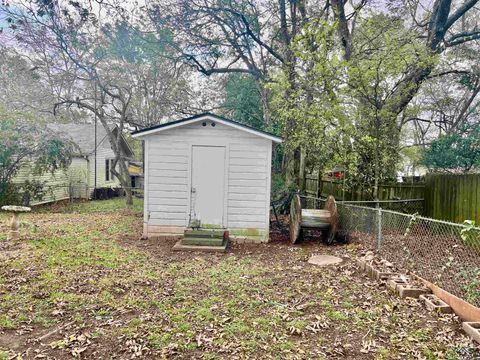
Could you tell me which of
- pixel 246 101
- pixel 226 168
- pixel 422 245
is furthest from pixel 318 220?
pixel 246 101

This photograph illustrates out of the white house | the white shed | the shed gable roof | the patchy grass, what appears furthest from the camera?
the white house

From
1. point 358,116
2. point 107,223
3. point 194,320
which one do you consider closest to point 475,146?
point 358,116

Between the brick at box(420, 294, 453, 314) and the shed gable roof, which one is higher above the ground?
the shed gable roof

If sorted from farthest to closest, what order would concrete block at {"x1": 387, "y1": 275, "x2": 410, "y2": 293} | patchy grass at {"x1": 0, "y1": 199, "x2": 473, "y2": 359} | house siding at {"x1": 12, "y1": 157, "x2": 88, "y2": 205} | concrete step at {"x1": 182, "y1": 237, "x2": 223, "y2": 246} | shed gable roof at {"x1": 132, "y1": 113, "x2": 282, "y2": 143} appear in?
house siding at {"x1": 12, "y1": 157, "x2": 88, "y2": 205} < shed gable roof at {"x1": 132, "y1": 113, "x2": 282, "y2": 143} < concrete step at {"x1": 182, "y1": 237, "x2": 223, "y2": 246} < concrete block at {"x1": 387, "y1": 275, "x2": 410, "y2": 293} < patchy grass at {"x1": 0, "y1": 199, "x2": 473, "y2": 359}

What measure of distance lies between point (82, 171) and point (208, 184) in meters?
13.9

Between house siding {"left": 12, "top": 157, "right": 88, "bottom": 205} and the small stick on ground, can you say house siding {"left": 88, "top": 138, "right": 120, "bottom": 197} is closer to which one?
house siding {"left": 12, "top": 157, "right": 88, "bottom": 205}

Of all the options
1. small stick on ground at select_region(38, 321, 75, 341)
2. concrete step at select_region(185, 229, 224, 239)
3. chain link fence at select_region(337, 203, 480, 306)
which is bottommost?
small stick on ground at select_region(38, 321, 75, 341)

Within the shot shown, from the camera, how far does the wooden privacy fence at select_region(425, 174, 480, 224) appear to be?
7148 mm

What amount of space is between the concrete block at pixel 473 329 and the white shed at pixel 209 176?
527cm

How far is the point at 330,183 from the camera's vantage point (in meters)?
11.9

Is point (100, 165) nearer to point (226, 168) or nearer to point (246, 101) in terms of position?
point (246, 101)

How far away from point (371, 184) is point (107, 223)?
834 cm

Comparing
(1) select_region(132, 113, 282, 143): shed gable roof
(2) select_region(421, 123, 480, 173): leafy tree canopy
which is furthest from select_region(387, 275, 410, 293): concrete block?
(2) select_region(421, 123, 480, 173): leafy tree canopy

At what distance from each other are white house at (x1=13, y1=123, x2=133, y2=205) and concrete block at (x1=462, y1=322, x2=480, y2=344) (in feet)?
53.2
